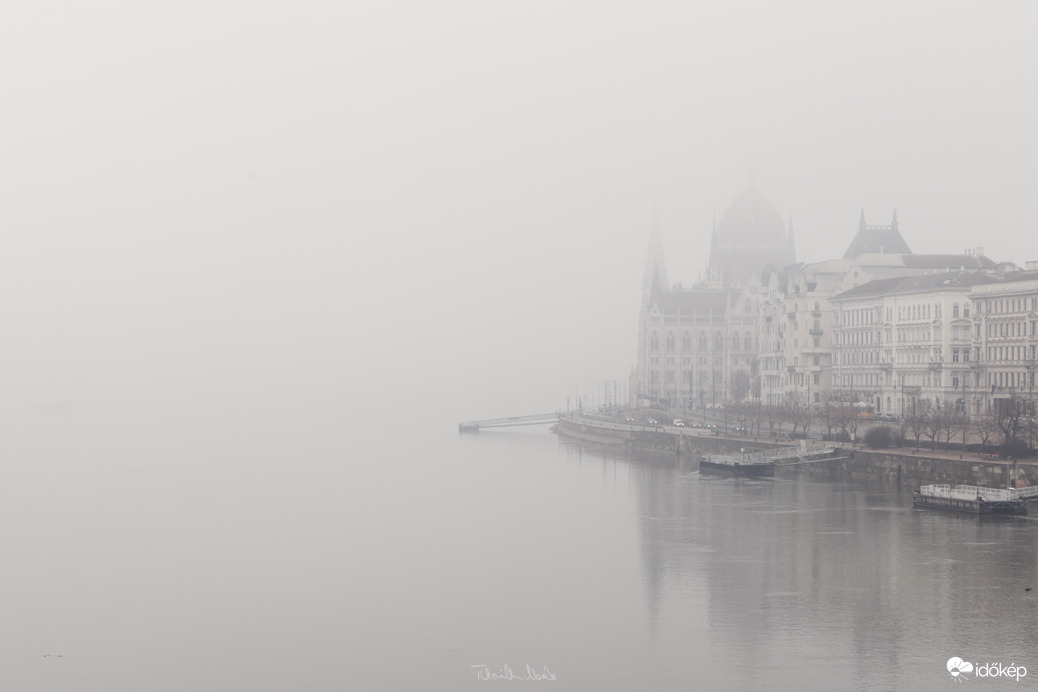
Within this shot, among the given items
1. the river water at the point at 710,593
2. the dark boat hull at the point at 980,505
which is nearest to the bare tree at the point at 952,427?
the river water at the point at 710,593

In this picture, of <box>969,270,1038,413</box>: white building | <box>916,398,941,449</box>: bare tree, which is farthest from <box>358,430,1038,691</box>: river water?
<box>969,270,1038,413</box>: white building

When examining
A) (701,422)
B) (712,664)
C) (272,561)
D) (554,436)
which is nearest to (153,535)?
(272,561)

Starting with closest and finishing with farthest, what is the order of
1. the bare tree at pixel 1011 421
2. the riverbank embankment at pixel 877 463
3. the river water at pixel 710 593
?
the river water at pixel 710 593, the riverbank embankment at pixel 877 463, the bare tree at pixel 1011 421

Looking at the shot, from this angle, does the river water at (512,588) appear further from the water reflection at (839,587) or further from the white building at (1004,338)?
the white building at (1004,338)

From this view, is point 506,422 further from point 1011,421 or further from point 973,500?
point 973,500

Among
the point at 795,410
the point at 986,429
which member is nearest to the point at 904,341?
the point at 795,410

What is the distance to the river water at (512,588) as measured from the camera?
125 feet

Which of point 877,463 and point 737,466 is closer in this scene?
point 877,463

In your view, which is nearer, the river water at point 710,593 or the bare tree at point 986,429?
the river water at point 710,593

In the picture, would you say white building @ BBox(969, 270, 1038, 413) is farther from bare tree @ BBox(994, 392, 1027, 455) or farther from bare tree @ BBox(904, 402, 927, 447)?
bare tree @ BBox(994, 392, 1027, 455)

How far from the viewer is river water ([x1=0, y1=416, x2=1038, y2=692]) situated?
38.1 meters

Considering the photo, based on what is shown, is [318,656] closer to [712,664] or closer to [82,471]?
[712,664]

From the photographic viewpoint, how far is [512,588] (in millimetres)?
49125

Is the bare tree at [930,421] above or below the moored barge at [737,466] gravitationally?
above
